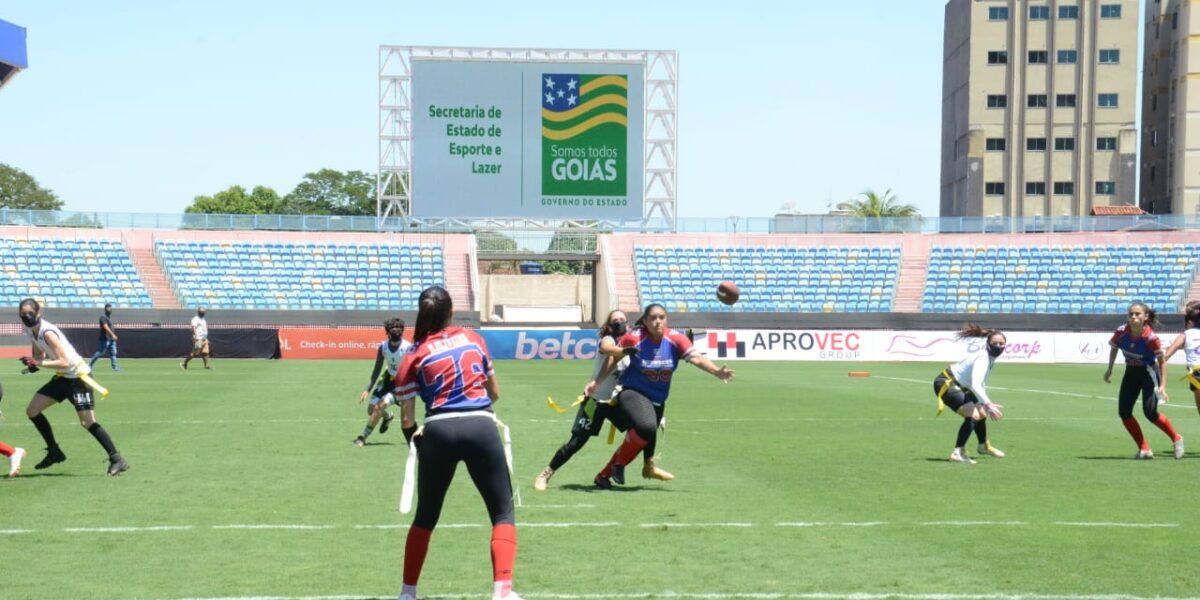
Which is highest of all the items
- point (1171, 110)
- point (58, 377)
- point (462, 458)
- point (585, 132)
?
point (1171, 110)

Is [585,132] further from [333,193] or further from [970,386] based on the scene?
[333,193]

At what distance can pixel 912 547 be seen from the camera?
10.2 metres

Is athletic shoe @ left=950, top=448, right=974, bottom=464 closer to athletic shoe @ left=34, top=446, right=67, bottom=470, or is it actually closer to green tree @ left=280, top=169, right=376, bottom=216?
athletic shoe @ left=34, top=446, right=67, bottom=470

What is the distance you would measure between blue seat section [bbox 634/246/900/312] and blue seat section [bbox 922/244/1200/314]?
260 centimetres

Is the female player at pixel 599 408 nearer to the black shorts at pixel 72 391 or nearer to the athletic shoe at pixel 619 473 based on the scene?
the athletic shoe at pixel 619 473

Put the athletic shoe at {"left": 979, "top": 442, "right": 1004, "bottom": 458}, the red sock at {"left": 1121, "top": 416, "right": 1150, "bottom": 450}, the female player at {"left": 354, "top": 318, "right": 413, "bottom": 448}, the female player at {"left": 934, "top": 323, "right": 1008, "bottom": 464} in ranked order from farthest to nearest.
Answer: the female player at {"left": 354, "top": 318, "right": 413, "bottom": 448} → the athletic shoe at {"left": 979, "top": 442, "right": 1004, "bottom": 458} → the red sock at {"left": 1121, "top": 416, "right": 1150, "bottom": 450} → the female player at {"left": 934, "top": 323, "right": 1008, "bottom": 464}

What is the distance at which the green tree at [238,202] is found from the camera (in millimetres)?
133625

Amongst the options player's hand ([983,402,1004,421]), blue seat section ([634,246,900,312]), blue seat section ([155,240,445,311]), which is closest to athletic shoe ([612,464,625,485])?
player's hand ([983,402,1004,421])

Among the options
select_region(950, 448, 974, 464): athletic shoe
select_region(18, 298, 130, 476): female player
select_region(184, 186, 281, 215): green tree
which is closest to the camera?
select_region(18, 298, 130, 476): female player

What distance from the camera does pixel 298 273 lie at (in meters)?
61.7

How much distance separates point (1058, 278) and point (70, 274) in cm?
4531

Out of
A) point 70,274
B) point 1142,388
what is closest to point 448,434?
point 1142,388

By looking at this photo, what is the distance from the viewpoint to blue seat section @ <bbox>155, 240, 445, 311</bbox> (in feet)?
195

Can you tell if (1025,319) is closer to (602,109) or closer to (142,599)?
(602,109)
